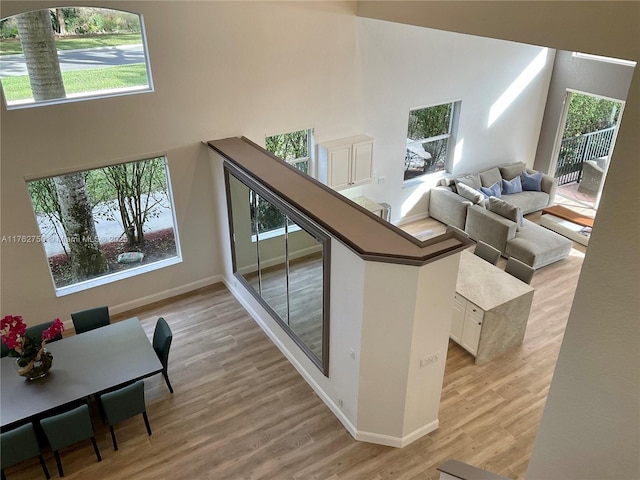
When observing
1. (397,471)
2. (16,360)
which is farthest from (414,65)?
(16,360)

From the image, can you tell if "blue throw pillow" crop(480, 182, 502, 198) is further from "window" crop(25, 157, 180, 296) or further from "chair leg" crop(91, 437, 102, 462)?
"chair leg" crop(91, 437, 102, 462)

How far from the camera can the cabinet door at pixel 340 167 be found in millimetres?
8500

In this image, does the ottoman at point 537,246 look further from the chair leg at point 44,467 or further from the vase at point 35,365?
the chair leg at point 44,467

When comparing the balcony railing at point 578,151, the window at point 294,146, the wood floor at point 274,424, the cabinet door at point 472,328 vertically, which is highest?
the window at point 294,146

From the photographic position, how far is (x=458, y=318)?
701cm

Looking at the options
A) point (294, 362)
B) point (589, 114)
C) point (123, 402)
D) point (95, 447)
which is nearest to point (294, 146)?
point (294, 362)

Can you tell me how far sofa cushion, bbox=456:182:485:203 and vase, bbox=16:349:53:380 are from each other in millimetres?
7423

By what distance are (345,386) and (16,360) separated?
3648mm

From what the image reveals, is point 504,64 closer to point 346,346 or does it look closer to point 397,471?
point 346,346

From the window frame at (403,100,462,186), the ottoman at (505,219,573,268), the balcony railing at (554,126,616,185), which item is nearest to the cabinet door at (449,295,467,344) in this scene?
the ottoman at (505,219,573,268)

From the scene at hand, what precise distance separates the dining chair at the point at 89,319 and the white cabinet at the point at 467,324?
447 centimetres

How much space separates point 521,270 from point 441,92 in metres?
3.75

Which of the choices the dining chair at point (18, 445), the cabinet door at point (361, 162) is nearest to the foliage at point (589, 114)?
the cabinet door at point (361, 162)

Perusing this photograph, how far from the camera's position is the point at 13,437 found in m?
4.86
